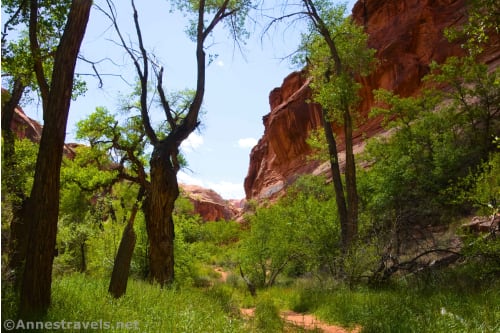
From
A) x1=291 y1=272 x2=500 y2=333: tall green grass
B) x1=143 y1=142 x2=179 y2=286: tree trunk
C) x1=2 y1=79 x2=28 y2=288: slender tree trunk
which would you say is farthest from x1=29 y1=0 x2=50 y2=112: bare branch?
x1=291 y1=272 x2=500 y2=333: tall green grass

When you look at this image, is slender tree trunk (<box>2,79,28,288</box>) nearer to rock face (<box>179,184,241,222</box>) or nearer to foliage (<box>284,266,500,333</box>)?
foliage (<box>284,266,500,333</box>)

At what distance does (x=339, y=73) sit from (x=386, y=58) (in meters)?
31.2

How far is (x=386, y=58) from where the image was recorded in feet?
130

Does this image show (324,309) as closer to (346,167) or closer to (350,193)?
(350,193)

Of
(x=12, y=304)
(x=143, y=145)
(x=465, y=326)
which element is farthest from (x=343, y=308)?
(x=143, y=145)

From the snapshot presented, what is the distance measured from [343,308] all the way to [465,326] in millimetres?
2978

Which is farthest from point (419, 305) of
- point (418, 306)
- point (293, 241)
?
point (293, 241)

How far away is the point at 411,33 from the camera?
40.0 metres

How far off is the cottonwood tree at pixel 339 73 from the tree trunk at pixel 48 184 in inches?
330

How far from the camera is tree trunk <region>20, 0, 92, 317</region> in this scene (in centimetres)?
439

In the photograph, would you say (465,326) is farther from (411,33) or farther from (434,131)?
(411,33)

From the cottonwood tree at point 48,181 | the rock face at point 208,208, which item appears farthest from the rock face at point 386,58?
the cottonwood tree at point 48,181

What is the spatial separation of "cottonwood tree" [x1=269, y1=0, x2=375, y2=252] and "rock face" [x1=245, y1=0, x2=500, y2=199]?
20.5 m

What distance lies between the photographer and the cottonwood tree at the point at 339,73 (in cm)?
1184
